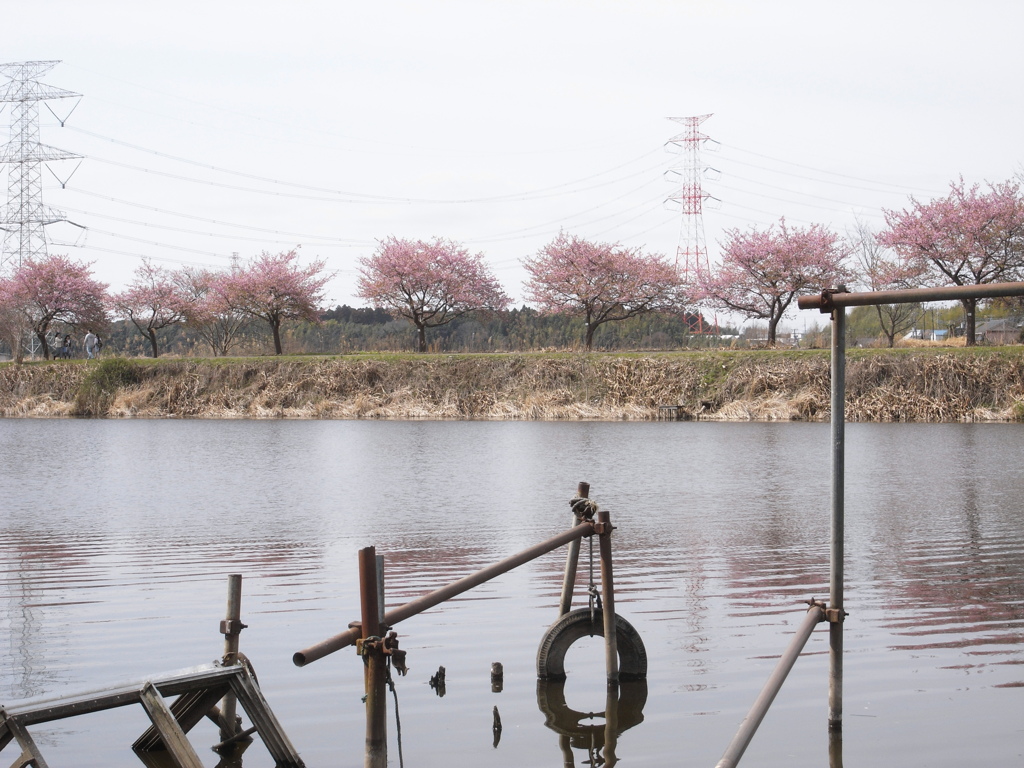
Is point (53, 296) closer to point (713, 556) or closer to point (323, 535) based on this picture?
point (323, 535)

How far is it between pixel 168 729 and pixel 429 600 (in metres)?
1.33

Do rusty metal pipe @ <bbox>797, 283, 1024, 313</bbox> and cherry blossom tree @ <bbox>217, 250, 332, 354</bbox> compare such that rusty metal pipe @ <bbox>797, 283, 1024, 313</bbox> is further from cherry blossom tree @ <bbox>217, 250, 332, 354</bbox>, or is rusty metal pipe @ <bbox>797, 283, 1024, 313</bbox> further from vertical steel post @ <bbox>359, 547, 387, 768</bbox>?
cherry blossom tree @ <bbox>217, 250, 332, 354</bbox>

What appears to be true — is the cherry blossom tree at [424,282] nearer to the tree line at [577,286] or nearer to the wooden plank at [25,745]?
the tree line at [577,286]

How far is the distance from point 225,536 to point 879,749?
30.4ft

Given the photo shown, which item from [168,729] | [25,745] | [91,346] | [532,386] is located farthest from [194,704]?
[91,346]

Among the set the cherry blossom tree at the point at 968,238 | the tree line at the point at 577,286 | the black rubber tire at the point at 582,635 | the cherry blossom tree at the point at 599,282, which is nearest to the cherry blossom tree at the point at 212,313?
the tree line at the point at 577,286

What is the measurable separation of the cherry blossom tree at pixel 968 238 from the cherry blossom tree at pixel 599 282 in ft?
38.5

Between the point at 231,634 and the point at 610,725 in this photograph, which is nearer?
the point at 231,634

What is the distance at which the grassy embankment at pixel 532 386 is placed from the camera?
37281mm

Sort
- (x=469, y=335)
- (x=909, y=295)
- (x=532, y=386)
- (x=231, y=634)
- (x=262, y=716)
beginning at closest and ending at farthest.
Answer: (x=262, y=716) → (x=909, y=295) → (x=231, y=634) → (x=532, y=386) → (x=469, y=335)

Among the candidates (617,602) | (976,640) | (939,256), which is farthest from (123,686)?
(939,256)

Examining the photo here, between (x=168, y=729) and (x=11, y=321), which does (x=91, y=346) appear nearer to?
(x=11, y=321)

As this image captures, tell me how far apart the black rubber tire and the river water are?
0.14 m

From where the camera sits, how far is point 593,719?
6027 millimetres
